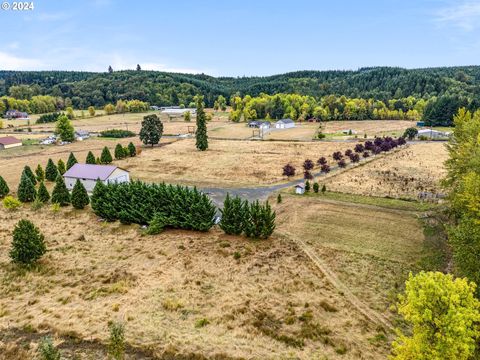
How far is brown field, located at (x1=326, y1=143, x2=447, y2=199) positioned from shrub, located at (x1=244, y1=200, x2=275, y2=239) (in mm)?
20170

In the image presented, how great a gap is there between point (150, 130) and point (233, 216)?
60.5m

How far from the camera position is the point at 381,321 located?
21.5 metres

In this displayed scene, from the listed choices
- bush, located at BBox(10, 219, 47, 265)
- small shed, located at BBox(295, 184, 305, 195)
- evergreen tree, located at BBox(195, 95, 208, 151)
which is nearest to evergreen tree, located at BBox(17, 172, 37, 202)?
bush, located at BBox(10, 219, 47, 265)

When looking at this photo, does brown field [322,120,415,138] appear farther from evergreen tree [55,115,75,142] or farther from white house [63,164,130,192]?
white house [63,164,130,192]

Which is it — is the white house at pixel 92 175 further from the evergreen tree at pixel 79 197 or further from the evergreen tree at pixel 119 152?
the evergreen tree at pixel 119 152

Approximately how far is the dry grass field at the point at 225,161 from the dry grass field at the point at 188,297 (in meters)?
22.7

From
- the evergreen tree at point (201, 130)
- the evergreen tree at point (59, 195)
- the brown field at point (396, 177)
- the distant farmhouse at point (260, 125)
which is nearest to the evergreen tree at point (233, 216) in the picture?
the brown field at point (396, 177)

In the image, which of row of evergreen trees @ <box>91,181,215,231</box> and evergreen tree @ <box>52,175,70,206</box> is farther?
evergreen tree @ <box>52,175,70,206</box>

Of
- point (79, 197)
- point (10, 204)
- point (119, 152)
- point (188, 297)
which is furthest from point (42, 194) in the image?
point (119, 152)

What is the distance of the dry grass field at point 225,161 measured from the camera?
2284 inches

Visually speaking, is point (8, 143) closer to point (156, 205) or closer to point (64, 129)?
point (64, 129)

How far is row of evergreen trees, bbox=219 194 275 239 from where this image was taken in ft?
108

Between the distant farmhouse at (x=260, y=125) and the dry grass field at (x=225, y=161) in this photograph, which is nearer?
the dry grass field at (x=225, y=161)

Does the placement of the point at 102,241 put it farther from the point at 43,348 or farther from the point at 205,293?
the point at 43,348
